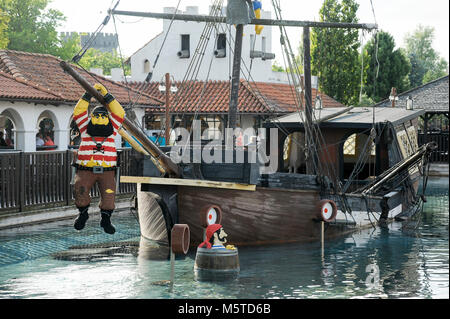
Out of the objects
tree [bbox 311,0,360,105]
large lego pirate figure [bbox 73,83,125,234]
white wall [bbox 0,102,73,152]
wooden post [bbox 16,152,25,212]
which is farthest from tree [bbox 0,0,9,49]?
large lego pirate figure [bbox 73,83,125,234]

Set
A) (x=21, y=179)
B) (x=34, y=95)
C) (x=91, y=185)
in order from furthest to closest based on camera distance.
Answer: (x=34, y=95) → (x=21, y=179) → (x=91, y=185)

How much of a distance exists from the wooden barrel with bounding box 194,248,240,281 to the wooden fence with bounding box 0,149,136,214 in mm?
7119

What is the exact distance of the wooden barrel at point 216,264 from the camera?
13891mm

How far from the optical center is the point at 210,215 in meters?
15.0

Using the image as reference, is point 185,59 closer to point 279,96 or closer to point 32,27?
point 279,96

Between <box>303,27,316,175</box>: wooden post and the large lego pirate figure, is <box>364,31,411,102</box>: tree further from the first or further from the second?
the large lego pirate figure

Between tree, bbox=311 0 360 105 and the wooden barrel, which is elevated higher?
tree, bbox=311 0 360 105

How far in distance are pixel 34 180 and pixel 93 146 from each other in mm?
10603

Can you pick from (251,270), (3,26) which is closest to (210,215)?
(251,270)

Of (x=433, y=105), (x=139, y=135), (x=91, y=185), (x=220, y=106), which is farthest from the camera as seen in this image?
(x=433, y=105)

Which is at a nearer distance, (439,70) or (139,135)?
(139,135)

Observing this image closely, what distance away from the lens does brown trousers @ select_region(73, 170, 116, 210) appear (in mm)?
10195

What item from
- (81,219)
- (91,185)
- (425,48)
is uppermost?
(425,48)

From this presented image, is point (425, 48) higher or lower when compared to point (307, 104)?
higher
